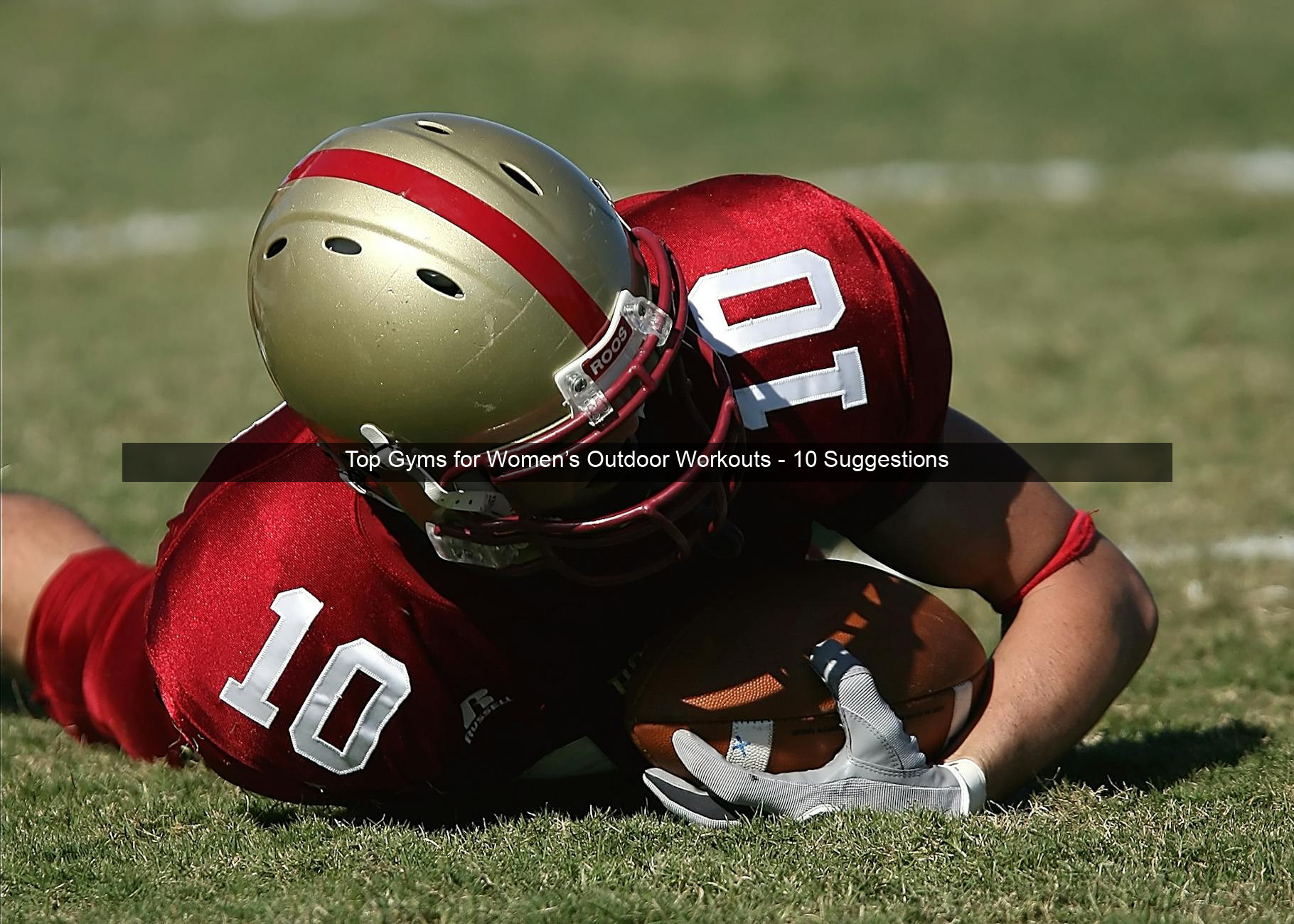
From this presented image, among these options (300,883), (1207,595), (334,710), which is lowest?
(1207,595)

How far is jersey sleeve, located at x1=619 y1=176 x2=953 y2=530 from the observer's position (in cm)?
221

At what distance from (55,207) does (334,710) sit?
→ 7.62 metres

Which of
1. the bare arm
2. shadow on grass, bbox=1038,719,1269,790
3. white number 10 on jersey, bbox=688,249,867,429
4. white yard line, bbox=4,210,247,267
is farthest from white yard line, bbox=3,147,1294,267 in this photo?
white number 10 on jersey, bbox=688,249,867,429

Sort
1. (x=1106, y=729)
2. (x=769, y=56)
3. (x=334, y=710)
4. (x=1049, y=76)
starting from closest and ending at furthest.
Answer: (x=334, y=710)
(x=1106, y=729)
(x=1049, y=76)
(x=769, y=56)

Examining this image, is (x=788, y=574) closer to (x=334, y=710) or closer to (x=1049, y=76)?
(x=334, y=710)

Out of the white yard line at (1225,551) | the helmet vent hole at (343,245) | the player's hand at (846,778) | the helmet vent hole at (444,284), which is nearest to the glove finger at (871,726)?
the player's hand at (846,778)

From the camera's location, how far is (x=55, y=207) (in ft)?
29.2

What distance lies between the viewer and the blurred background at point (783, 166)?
491cm

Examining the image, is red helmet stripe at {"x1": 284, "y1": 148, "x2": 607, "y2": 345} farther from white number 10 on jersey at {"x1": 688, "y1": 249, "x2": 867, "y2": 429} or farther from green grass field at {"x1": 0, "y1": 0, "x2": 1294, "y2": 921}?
green grass field at {"x1": 0, "y1": 0, "x2": 1294, "y2": 921}

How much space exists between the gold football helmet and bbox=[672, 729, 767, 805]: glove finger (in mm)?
280

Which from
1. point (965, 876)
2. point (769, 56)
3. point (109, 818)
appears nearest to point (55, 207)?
point (769, 56)

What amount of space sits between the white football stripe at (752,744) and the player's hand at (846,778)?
0.03m

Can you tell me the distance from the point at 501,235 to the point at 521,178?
0.37 ft

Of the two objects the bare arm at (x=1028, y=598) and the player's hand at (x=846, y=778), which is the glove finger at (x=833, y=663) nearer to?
the player's hand at (x=846, y=778)
